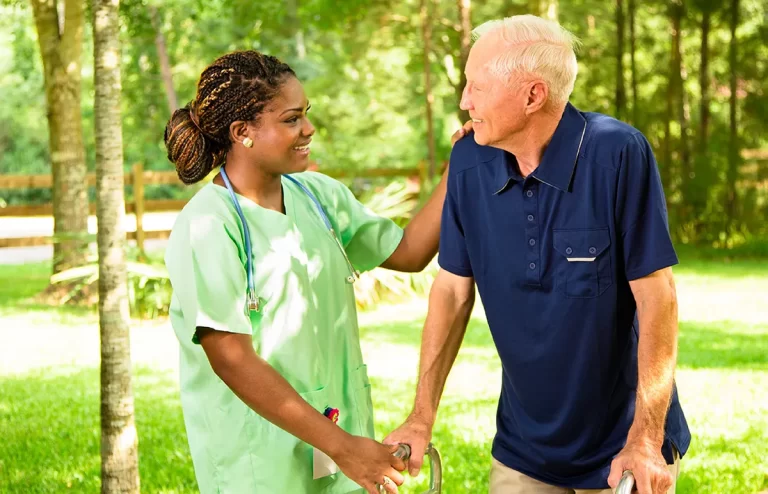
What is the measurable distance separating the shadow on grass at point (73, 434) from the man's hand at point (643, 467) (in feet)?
12.2

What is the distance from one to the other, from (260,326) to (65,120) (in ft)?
37.6

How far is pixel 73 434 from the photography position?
6.96 m

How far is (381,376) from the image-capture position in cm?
880

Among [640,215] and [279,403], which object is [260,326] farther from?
[640,215]

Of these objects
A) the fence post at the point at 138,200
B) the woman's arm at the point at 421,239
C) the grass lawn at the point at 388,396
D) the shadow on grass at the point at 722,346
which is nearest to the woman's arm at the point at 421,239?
the woman's arm at the point at 421,239

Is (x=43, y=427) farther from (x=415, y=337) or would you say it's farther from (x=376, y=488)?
(x=376, y=488)

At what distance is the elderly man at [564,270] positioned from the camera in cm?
245

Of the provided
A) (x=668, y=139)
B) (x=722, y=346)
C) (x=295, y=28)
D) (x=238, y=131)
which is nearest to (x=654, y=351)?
(x=238, y=131)

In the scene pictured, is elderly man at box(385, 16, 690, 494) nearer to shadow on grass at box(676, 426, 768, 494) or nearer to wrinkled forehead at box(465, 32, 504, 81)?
wrinkled forehead at box(465, 32, 504, 81)

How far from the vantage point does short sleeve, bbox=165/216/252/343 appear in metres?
2.41

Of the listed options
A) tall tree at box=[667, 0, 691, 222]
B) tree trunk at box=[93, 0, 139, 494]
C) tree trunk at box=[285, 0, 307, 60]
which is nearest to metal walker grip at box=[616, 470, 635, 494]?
tree trunk at box=[93, 0, 139, 494]

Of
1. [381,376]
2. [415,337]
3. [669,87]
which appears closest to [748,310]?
[415,337]

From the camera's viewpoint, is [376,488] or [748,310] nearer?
[376,488]

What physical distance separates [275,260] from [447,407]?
513 centimetres
